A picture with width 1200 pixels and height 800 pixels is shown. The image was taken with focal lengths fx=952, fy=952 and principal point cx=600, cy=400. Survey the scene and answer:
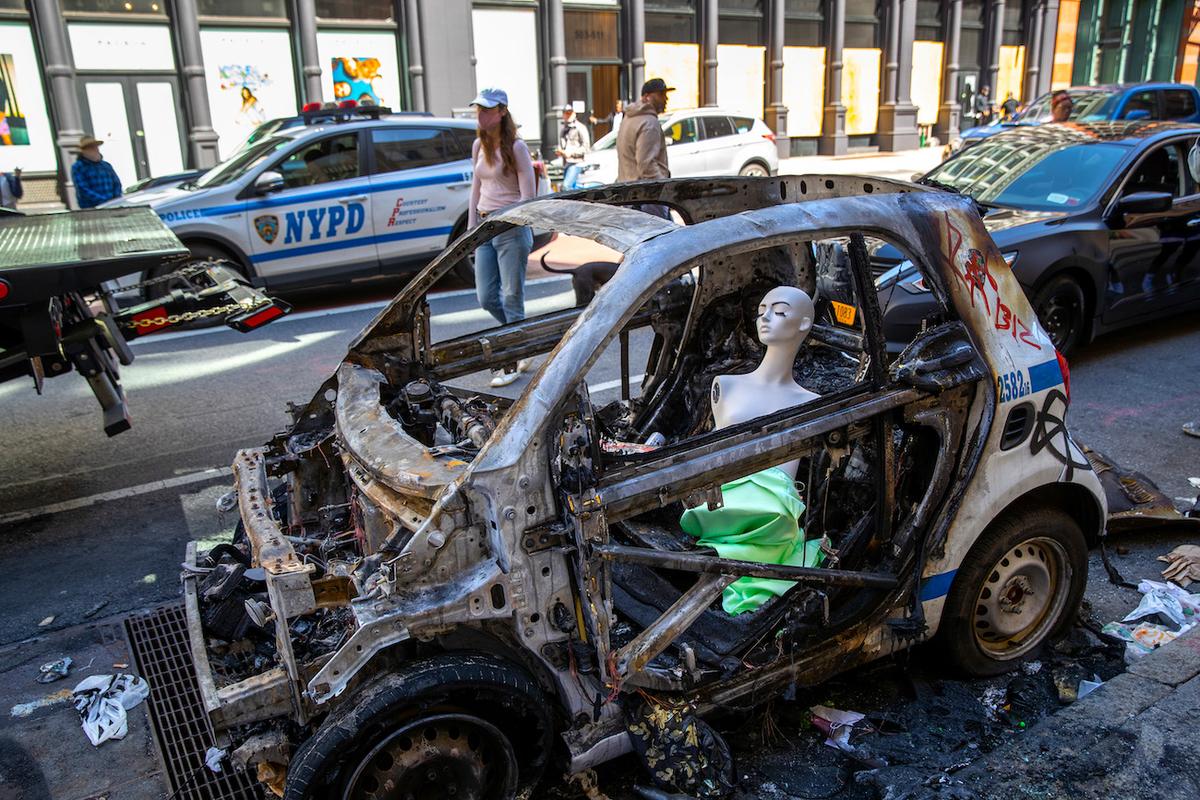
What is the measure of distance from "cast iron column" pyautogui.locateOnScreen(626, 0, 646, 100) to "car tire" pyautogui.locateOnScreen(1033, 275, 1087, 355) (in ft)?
52.8

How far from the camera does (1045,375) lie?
3.43 m

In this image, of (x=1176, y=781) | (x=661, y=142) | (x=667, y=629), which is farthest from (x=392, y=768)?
(x=661, y=142)

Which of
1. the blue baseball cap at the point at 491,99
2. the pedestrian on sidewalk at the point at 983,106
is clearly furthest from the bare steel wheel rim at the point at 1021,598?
the pedestrian on sidewalk at the point at 983,106

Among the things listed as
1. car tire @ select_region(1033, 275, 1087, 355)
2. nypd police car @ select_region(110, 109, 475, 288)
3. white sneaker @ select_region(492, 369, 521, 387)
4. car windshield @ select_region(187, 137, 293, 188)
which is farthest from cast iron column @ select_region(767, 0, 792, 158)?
white sneaker @ select_region(492, 369, 521, 387)

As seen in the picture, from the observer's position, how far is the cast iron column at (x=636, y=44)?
71.8ft

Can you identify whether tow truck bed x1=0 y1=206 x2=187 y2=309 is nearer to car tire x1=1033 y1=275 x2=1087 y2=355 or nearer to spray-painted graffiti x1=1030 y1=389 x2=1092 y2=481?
spray-painted graffiti x1=1030 y1=389 x2=1092 y2=481

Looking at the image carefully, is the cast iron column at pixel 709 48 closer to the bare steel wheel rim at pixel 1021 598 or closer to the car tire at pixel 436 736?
the bare steel wheel rim at pixel 1021 598

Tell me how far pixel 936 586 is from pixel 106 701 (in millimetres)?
3184

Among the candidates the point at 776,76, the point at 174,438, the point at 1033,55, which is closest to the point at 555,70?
the point at 776,76

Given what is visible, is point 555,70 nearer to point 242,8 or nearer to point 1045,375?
point 242,8

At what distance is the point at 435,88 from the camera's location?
19.5 meters

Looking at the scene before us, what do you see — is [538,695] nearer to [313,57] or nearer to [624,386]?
[624,386]

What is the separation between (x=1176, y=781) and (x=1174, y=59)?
127 feet

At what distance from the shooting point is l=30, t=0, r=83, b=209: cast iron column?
1556 cm
